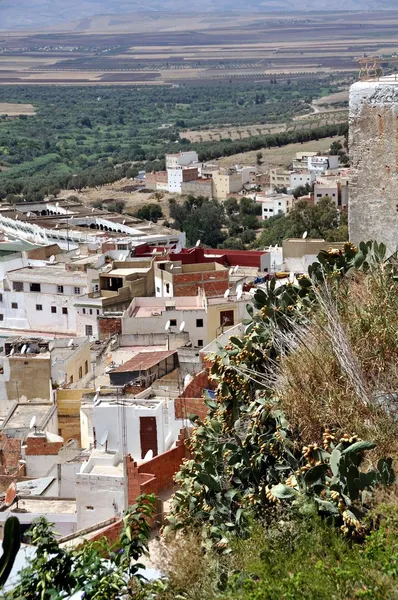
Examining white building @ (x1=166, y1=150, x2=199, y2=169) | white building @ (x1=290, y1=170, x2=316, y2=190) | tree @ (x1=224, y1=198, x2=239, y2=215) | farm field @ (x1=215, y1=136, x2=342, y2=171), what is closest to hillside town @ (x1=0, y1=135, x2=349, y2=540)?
tree @ (x1=224, y1=198, x2=239, y2=215)

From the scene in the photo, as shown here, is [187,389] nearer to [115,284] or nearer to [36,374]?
[36,374]

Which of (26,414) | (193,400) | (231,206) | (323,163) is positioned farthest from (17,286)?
(323,163)

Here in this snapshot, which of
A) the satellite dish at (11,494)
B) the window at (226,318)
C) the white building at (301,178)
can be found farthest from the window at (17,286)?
the white building at (301,178)

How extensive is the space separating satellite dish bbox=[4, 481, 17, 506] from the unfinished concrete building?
4.48 metres

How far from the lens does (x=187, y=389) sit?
1132cm

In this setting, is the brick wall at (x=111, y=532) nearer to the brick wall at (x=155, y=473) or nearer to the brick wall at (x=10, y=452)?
the brick wall at (x=155, y=473)

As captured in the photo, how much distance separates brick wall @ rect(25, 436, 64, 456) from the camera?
1286cm

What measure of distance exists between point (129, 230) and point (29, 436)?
2080 centimetres

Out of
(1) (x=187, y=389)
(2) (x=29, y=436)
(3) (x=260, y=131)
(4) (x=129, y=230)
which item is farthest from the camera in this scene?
(3) (x=260, y=131)

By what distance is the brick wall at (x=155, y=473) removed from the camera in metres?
8.55

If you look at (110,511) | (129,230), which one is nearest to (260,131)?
(129,230)

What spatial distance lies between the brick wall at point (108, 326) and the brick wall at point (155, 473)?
1088 cm

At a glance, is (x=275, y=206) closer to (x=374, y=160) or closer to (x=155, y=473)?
(x=155, y=473)

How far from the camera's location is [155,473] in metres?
8.66
